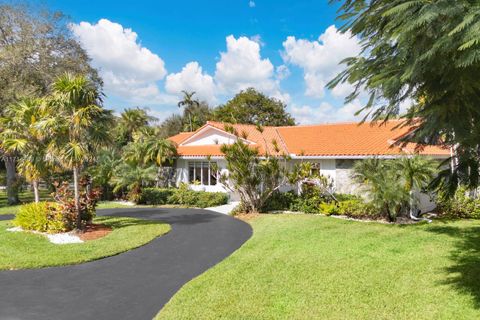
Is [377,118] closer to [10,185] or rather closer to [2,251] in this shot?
[2,251]

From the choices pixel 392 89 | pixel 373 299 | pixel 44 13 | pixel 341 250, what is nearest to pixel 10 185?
pixel 44 13

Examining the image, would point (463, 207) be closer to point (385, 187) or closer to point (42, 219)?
point (385, 187)

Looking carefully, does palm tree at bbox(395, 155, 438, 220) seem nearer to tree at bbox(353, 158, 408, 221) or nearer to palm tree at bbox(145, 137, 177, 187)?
tree at bbox(353, 158, 408, 221)

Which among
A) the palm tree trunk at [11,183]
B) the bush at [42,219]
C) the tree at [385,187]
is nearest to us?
the bush at [42,219]

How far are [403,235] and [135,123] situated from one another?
3956 cm

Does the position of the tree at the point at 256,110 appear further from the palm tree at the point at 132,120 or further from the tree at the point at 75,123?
the tree at the point at 75,123

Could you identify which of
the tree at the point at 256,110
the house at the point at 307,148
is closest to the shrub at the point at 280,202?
the house at the point at 307,148

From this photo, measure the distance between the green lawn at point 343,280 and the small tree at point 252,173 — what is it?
669 cm

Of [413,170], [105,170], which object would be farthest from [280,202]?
[105,170]

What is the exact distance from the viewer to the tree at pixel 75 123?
46.0 ft

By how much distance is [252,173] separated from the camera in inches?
795

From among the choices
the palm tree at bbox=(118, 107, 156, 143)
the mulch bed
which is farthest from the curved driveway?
the palm tree at bbox=(118, 107, 156, 143)

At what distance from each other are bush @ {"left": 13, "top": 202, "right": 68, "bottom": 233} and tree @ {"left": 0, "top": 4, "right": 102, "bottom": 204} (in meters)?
12.6

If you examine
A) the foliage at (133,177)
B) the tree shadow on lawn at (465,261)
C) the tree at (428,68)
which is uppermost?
the tree at (428,68)
